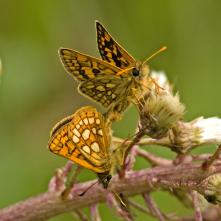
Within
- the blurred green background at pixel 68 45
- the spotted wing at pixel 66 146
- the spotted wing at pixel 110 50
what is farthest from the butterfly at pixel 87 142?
the blurred green background at pixel 68 45

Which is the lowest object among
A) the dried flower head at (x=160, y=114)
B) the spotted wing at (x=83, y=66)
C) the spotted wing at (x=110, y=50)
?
the dried flower head at (x=160, y=114)

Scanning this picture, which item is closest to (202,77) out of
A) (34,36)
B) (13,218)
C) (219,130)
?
(34,36)

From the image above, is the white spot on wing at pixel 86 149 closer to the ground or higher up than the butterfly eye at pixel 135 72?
closer to the ground

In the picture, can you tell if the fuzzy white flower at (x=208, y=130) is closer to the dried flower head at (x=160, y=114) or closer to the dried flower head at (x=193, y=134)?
the dried flower head at (x=193, y=134)

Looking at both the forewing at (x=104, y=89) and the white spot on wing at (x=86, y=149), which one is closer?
the white spot on wing at (x=86, y=149)

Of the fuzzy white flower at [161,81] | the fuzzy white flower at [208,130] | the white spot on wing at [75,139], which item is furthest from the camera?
the fuzzy white flower at [161,81]

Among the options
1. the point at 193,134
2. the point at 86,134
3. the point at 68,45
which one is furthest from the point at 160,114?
the point at 68,45

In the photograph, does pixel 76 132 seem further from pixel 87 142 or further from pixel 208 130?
pixel 208 130

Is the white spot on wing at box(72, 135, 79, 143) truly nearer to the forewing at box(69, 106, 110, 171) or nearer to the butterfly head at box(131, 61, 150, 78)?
the forewing at box(69, 106, 110, 171)

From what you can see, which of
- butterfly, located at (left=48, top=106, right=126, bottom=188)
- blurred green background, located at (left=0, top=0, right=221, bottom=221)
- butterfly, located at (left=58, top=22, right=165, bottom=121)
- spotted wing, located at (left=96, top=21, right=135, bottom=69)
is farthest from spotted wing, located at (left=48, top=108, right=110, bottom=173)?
blurred green background, located at (left=0, top=0, right=221, bottom=221)
